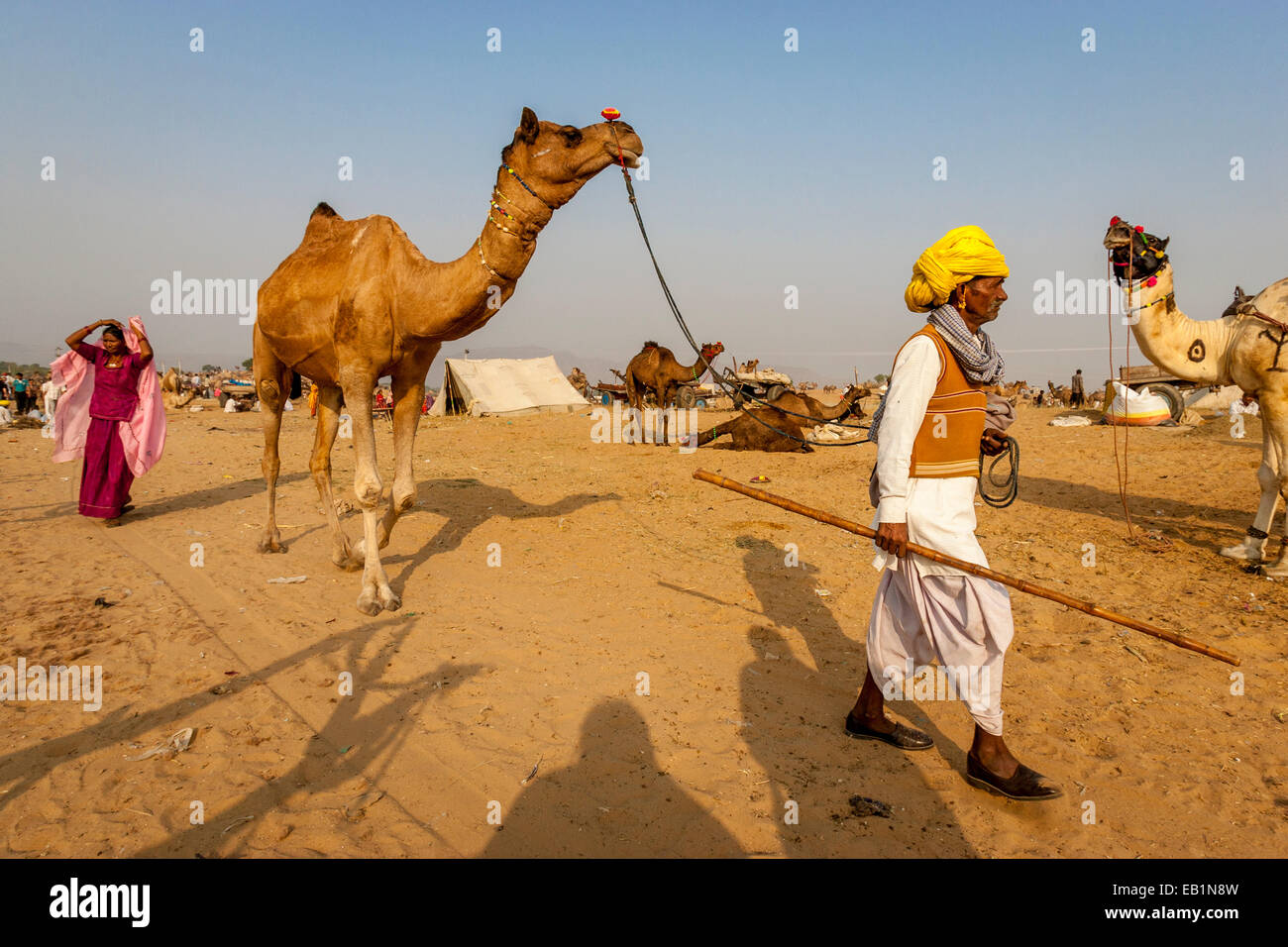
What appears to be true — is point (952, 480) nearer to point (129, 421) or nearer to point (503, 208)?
point (503, 208)

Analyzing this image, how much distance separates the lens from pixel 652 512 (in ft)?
28.3

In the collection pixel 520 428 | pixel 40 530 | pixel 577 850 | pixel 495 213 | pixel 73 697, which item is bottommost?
pixel 577 850

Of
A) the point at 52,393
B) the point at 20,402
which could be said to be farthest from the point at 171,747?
the point at 20,402

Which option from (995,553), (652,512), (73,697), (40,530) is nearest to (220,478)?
(40,530)

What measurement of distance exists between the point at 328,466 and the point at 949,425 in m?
5.58

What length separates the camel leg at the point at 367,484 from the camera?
5.22m

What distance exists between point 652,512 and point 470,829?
5.99 metres

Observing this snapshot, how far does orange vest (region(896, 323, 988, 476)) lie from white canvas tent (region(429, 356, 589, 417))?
72.7ft

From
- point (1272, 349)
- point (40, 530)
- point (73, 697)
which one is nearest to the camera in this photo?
point (73, 697)

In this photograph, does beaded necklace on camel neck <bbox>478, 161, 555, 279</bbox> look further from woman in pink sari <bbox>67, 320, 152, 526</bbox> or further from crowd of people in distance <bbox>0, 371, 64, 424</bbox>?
crowd of people in distance <bbox>0, 371, 64, 424</bbox>

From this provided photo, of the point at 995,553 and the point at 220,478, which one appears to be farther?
the point at 220,478

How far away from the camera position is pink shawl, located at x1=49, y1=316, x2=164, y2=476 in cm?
807

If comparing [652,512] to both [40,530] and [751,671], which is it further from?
[40,530]

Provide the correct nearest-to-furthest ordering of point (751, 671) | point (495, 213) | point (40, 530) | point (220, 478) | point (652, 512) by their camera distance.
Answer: point (751, 671) → point (495, 213) → point (40, 530) → point (652, 512) → point (220, 478)
